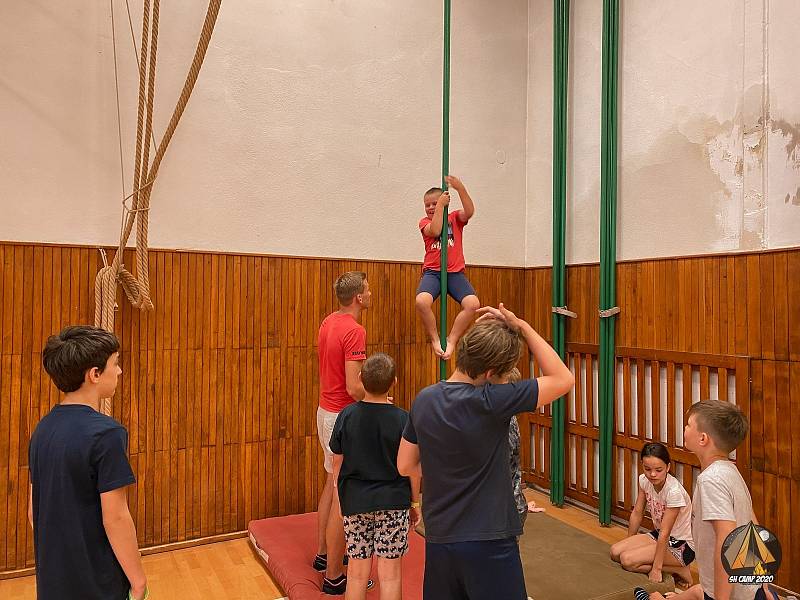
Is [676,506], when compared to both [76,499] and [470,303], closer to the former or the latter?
[470,303]

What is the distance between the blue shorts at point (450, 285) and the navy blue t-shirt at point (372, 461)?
1.38 metres

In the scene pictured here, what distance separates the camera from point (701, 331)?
13.1ft

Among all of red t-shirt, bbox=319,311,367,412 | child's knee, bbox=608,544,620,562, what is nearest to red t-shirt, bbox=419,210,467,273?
red t-shirt, bbox=319,311,367,412

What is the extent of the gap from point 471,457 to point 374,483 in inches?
35.2

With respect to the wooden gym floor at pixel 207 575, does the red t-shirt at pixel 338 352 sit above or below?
above

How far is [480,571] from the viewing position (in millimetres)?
1886

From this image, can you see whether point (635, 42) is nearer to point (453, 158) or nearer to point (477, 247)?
point (453, 158)

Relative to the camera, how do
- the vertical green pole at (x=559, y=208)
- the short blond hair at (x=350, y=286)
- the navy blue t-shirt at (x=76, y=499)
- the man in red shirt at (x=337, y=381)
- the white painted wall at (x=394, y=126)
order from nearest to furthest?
the navy blue t-shirt at (x=76, y=499) → the man in red shirt at (x=337, y=381) → the short blond hair at (x=350, y=286) → the white painted wall at (x=394, y=126) → the vertical green pole at (x=559, y=208)

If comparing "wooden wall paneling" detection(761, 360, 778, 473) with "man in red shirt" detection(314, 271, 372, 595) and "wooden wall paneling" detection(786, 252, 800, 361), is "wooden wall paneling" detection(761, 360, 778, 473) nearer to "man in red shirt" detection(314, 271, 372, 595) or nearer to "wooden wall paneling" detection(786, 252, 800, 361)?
"wooden wall paneling" detection(786, 252, 800, 361)

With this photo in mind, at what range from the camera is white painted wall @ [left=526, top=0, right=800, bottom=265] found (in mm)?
3619

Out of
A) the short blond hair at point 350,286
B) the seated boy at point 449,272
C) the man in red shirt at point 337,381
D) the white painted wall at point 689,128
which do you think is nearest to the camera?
the man in red shirt at point 337,381

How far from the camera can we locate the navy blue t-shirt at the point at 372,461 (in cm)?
265

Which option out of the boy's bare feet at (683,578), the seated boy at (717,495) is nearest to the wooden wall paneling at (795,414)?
the boy's bare feet at (683,578)

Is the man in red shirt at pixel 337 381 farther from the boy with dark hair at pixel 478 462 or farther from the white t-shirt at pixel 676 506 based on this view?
the white t-shirt at pixel 676 506
